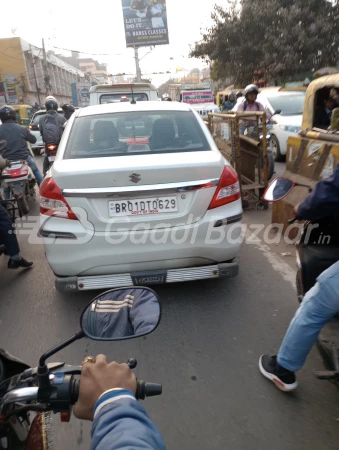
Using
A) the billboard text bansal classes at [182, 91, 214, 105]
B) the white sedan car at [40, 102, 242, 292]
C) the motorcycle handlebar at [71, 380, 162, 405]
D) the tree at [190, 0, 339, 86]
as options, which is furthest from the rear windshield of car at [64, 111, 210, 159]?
the billboard text bansal classes at [182, 91, 214, 105]

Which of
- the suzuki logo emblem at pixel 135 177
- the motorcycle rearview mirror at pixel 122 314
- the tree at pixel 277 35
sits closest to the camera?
the motorcycle rearview mirror at pixel 122 314

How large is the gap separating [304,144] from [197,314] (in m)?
1.86

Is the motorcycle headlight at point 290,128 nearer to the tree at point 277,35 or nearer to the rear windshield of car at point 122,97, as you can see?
the rear windshield of car at point 122,97

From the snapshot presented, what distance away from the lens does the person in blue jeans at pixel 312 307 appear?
1937 millimetres

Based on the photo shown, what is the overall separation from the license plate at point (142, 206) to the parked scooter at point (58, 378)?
1560 mm

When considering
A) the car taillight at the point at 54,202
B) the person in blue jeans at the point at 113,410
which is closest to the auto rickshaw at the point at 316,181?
the person in blue jeans at the point at 113,410

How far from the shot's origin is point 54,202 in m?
3.05

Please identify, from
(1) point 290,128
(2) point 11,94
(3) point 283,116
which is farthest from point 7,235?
(2) point 11,94

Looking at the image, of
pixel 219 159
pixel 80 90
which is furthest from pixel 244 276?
pixel 80 90

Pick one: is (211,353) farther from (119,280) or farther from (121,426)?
(121,426)

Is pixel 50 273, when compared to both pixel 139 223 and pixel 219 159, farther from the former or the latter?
pixel 219 159

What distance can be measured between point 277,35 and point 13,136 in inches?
643

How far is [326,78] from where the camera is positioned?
355 centimetres

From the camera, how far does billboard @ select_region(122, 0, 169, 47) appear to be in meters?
33.1
